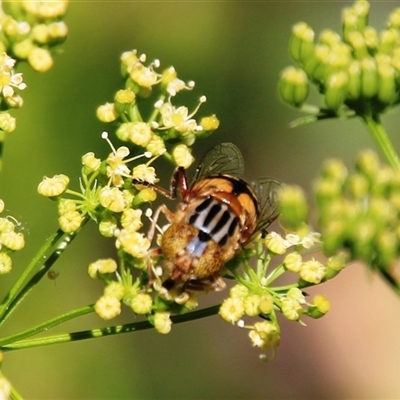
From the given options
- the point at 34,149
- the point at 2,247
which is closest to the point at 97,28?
the point at 34,149

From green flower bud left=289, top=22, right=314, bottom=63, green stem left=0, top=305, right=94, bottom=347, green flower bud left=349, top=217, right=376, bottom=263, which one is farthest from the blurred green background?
green flower bud left=349, top=217, right=376, bottom=263

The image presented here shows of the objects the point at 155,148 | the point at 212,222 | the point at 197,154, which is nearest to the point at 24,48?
the point at 155,148

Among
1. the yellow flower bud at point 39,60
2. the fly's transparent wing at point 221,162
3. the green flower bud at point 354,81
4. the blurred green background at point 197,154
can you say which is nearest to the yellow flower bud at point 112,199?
the yellow flower bud at point 39,60

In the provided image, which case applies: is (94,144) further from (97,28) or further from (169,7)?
(169,7)

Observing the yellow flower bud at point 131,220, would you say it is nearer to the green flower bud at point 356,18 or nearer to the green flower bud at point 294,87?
the green flower bud at point 294,87

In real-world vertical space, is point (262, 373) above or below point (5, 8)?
below

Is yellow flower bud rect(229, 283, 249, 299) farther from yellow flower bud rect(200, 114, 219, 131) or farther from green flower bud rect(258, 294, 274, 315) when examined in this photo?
yellow flower bud rect(200, 114, 219, 131)
